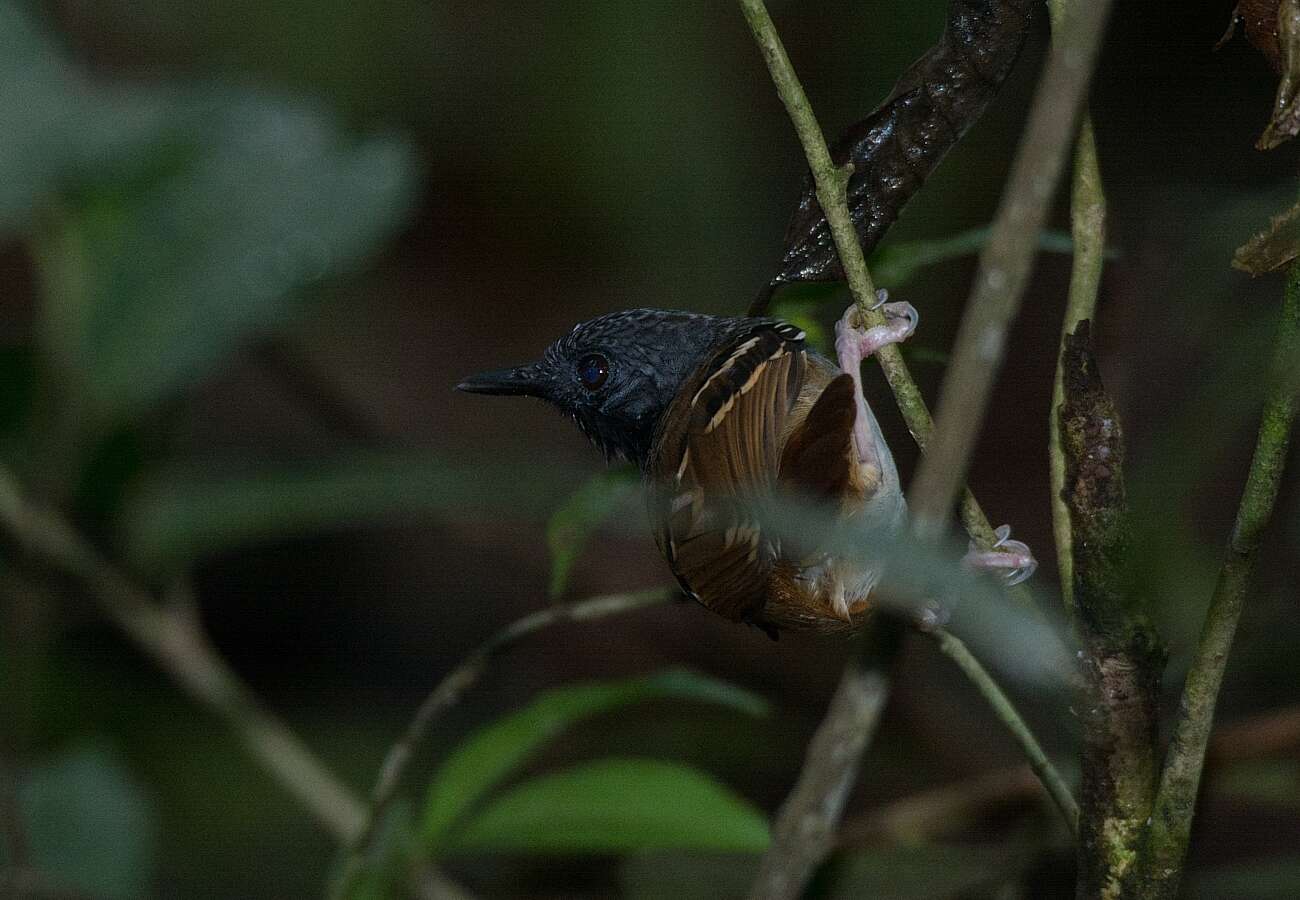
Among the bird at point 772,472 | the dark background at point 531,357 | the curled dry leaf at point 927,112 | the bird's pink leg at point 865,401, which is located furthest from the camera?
the dark background at point 531,357

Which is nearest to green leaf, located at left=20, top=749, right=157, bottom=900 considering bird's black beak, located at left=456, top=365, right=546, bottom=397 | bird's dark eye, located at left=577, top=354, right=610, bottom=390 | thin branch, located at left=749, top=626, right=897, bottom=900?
bird's black beak, located at left=456, top=365, right=546, bottom=397

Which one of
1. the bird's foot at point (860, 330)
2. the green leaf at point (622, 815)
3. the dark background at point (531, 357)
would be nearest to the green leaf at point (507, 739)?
the green leaf at point (622, 815)

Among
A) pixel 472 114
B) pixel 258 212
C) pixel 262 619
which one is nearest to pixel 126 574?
pixel 258 212

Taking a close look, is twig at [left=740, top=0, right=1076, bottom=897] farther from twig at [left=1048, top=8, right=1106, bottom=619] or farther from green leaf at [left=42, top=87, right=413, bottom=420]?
green leaf at [left=42, top=87, right=413, bottom=420]

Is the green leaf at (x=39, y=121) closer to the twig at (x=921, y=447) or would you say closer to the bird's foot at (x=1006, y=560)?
the twig at (x=921, y=447)

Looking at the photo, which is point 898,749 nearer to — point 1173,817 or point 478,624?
point 478,624
